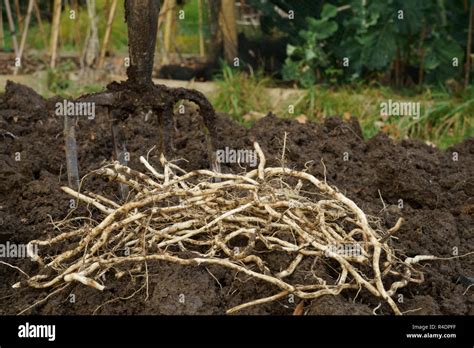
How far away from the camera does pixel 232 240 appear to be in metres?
3.28

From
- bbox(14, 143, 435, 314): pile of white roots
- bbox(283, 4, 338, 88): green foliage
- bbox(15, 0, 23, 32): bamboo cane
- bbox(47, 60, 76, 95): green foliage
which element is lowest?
bbox(14, 143, 435, 314): pile of white roots

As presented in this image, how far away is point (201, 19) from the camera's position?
22.1 feet

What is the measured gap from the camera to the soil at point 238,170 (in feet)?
9.99

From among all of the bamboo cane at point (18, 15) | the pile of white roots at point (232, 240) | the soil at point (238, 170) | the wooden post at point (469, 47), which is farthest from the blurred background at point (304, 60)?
the pile of white roots at point (232, 240)

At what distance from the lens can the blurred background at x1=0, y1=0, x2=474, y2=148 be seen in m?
5.96

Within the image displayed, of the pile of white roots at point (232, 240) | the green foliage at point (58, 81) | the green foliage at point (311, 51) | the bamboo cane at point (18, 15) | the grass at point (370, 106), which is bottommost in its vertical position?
the pile of white roots at point (232, 240)

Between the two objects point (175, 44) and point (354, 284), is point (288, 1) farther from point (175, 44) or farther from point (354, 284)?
point (354, 284)

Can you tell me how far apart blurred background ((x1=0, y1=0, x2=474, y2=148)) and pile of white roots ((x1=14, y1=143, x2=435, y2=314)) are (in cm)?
248

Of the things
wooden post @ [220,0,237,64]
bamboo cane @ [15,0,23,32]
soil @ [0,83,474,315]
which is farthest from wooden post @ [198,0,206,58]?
soil @ [0,83,474,315]

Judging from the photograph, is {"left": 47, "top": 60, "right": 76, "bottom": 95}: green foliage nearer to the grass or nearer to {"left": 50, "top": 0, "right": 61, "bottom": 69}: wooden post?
{"left": 50, "top": 0, "right": 61, "bottom": 69}: wooden post

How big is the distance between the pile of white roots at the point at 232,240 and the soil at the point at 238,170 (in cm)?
6

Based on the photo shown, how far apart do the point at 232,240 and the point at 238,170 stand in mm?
829

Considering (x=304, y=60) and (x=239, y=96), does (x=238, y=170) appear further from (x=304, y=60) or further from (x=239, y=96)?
(x=304, y=60)

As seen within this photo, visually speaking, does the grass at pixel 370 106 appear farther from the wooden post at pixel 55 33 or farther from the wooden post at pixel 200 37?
the wooden post at pixel 55 33
